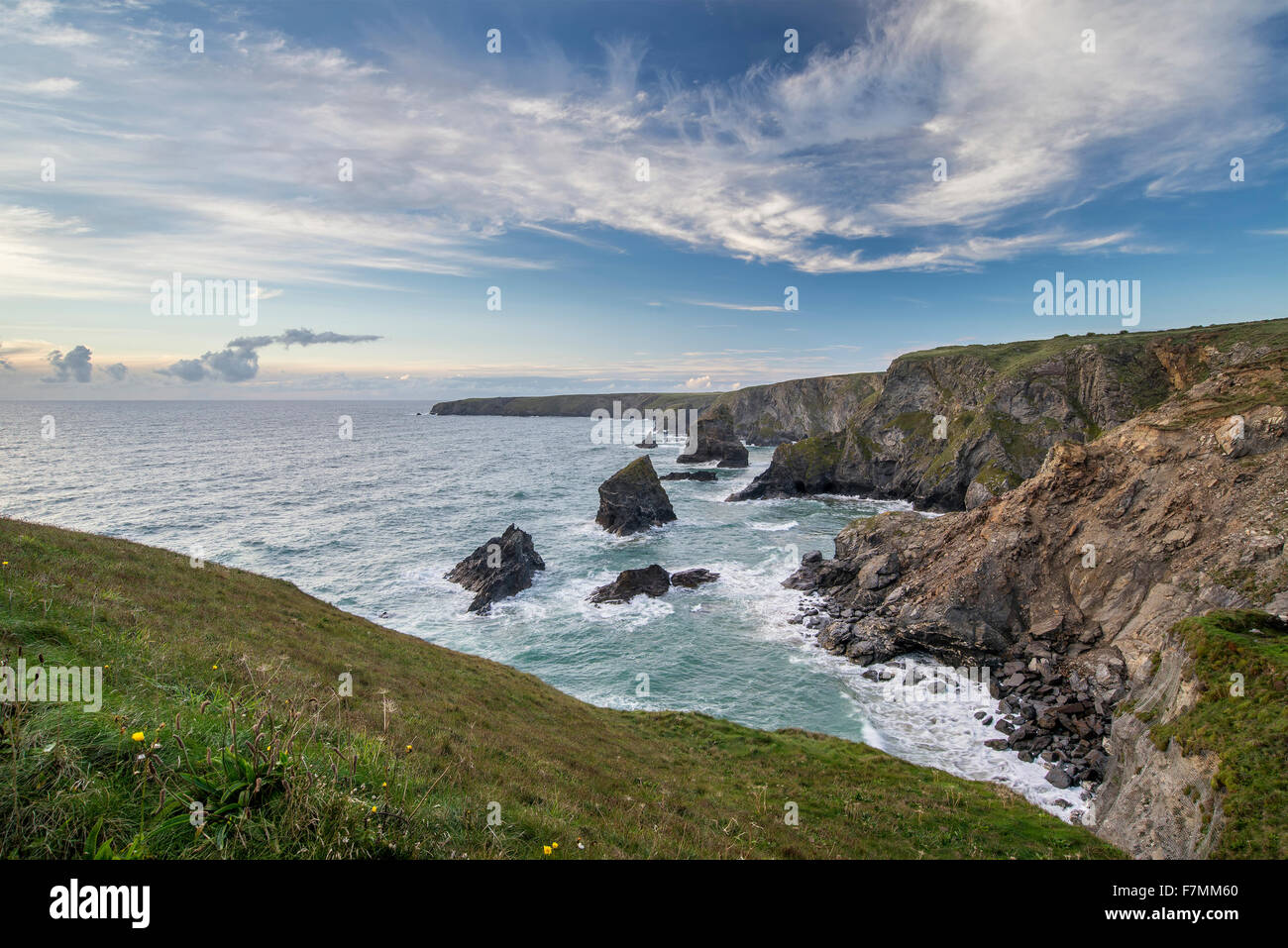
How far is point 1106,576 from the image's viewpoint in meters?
30.5

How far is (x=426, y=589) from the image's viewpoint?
149ft

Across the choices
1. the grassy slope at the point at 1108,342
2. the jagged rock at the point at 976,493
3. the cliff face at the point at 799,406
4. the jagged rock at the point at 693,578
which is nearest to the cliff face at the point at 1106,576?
the jagged rock at the point at 693,578

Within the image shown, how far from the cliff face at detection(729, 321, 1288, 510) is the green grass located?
143 ft

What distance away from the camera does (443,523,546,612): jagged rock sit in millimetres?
44000

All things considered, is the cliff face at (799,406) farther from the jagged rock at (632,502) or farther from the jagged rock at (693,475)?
the jagged rock at (632,502)

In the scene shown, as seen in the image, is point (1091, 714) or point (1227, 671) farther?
point (1091, 714)

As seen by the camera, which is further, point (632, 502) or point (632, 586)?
point (632, 502)

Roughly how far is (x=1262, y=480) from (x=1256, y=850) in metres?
26.1

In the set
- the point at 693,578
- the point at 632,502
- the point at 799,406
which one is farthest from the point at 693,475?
the point at 799,406

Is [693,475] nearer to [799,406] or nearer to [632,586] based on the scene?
[632,586]

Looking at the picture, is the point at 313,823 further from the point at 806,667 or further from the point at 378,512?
Result: the point at 378,512

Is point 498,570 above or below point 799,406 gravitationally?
below

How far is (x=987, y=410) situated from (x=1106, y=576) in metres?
46.1
